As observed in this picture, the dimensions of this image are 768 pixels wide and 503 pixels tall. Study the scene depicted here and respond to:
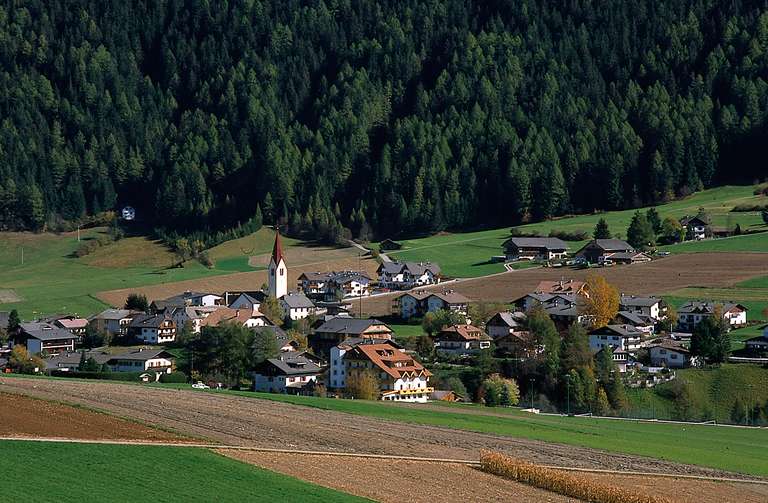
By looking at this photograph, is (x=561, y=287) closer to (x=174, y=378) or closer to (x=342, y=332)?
(x=342, y=332)

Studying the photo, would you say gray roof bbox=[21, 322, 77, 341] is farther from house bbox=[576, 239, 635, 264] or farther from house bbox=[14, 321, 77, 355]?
house bbox=[576, 239, 635, 264]

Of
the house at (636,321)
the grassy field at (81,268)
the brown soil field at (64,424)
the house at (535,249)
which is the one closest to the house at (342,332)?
the house at (636,321)

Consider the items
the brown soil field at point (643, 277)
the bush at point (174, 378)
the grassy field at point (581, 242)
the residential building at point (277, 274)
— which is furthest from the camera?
the grassy field at point (581, 242)

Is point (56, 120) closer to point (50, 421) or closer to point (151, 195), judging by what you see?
point (151, 195)

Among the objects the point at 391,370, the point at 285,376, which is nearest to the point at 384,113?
the point at 391,370

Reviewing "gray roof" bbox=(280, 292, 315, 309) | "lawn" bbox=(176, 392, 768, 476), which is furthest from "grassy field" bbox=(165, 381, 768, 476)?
"gray roof" bbox=(280, 292, 315, 309)

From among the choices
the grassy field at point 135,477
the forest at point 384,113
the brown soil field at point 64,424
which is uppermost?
the forest at point 384,113

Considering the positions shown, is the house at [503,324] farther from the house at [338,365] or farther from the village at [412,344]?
the house at [338,365]
